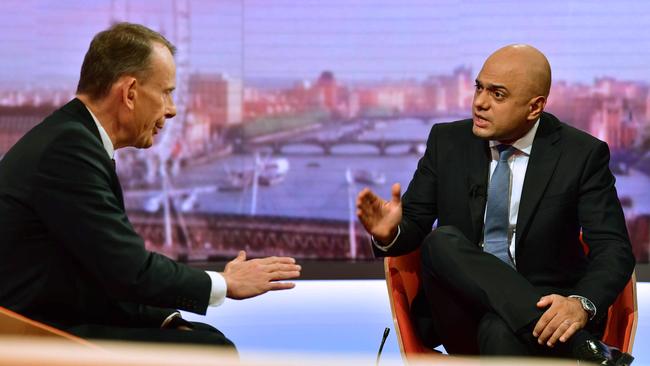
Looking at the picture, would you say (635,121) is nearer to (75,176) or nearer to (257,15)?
(257,15)

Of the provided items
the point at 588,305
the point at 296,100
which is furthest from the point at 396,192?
the point at 296,100

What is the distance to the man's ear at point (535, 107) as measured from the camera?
2633mm

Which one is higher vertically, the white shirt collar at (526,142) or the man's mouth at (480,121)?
the man's mouth at (480,121)

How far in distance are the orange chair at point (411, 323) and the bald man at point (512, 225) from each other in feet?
0.14

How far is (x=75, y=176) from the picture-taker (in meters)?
1.90

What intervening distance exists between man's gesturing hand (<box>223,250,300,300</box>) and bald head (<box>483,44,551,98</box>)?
36.2 inches

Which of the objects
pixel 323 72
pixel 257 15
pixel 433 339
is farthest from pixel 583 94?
pixel 433 339

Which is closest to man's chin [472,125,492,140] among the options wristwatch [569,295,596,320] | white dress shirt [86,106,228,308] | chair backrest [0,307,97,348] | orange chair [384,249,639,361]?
orange chair [384,249,639,361]

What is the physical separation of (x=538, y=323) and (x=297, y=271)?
0.59 m

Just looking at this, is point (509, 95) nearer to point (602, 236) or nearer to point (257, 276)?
point (602, 236)

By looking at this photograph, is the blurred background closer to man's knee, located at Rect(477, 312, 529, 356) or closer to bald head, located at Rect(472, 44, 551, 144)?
bald head, located at Rect(472, 44, 551, 144)

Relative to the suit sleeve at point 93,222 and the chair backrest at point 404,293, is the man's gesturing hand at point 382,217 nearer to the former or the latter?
the chair backrest at point 404,293

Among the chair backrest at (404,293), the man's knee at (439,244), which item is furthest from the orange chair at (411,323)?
the man's knee at (439,244)

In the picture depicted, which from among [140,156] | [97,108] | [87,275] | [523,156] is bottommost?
[140,156]
